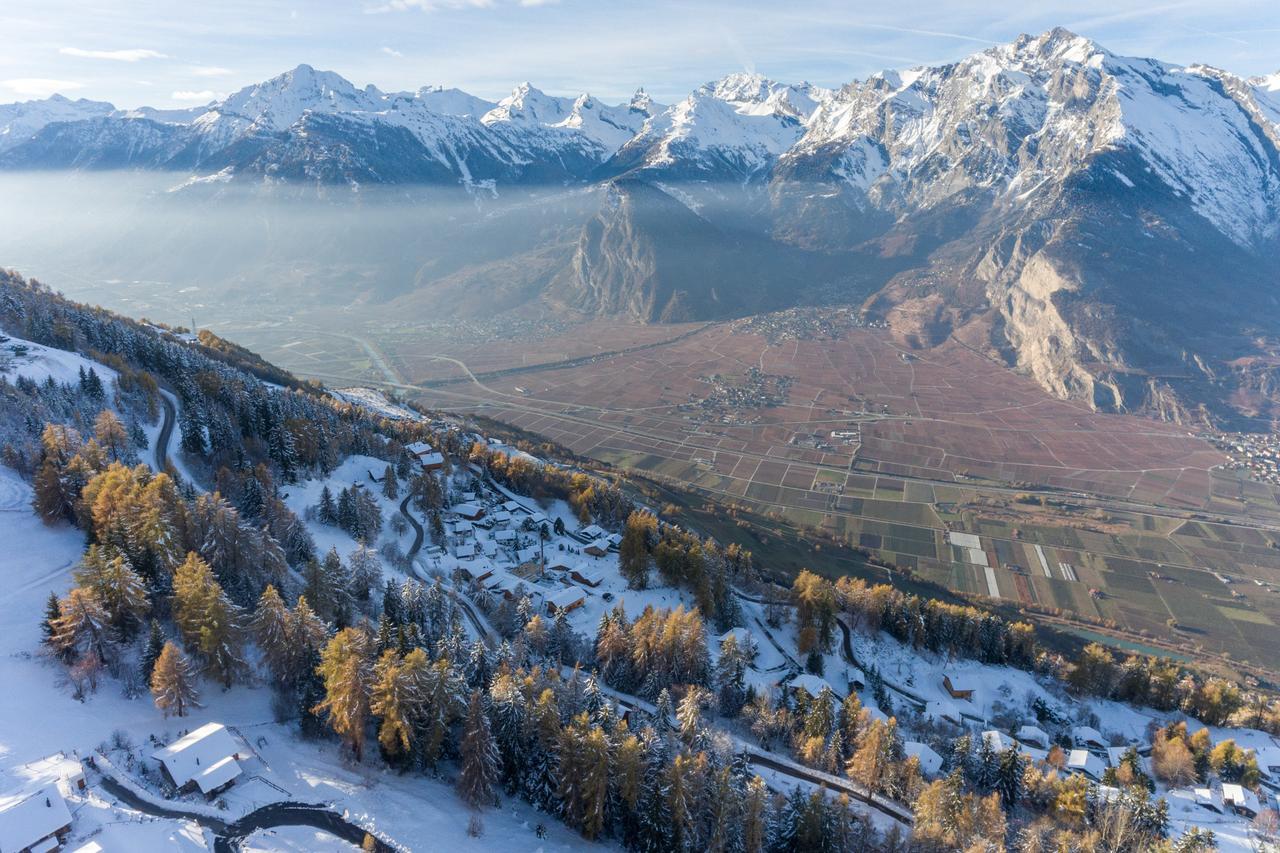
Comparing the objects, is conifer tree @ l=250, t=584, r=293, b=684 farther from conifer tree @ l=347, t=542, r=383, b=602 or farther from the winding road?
conifer tree @ l=347, t=542, r=383, b=602

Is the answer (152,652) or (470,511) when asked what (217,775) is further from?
(470,511)

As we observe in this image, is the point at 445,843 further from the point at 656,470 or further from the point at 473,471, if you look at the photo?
the point at 656,470

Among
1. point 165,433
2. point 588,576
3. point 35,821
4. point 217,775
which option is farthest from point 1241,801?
point 165,433

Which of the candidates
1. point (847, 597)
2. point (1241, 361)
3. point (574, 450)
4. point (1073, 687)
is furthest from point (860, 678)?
point (1241, 361)

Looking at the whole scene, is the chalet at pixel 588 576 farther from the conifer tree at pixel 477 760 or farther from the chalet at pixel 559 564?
the conifer tree at pixel 477 760

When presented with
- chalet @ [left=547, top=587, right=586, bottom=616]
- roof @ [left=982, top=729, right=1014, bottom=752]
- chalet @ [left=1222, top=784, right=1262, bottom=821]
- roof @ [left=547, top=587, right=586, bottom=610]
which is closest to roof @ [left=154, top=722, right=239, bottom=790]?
chalet @ [left=547, top=587, right=586, bottom=616]

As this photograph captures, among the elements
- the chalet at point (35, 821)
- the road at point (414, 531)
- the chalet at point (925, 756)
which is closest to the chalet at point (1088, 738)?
the chalet at point (925, 756)
